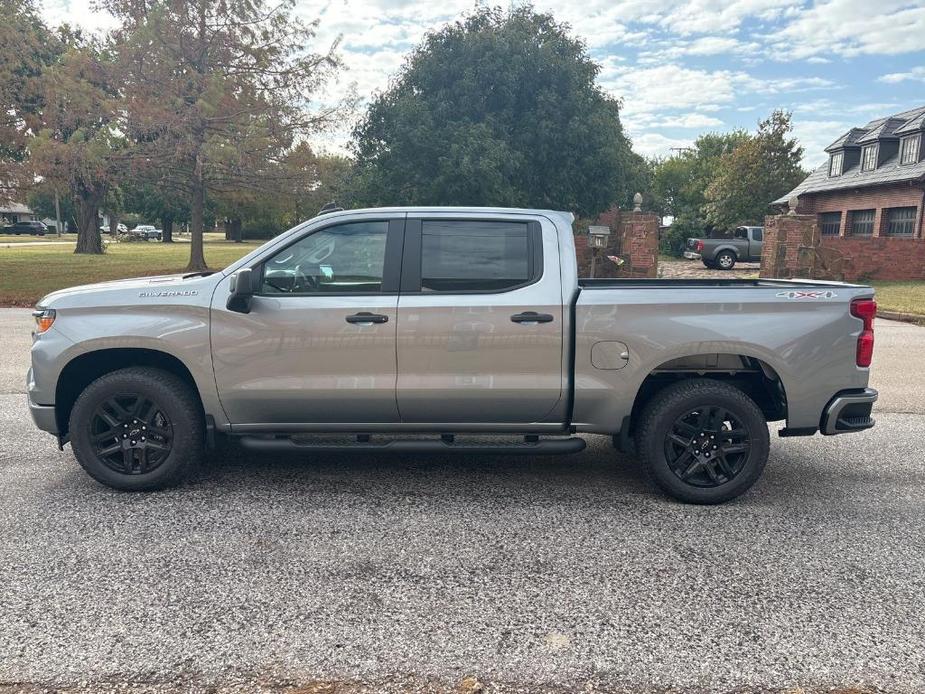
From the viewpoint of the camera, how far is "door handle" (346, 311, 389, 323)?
4426 mm

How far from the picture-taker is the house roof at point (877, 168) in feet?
92.1

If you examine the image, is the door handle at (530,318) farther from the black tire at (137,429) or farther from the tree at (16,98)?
the tree at (16,98)

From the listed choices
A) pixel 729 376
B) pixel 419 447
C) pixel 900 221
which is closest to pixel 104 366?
pixel 419 447

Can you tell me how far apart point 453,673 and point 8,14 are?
23.6m

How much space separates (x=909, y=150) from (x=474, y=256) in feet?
103

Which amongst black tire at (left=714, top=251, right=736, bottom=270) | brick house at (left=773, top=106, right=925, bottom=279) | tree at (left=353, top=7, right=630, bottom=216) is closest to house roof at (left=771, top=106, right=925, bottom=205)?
brick house at (left=773, top=106, right=925, bottom=279)

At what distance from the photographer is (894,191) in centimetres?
2873

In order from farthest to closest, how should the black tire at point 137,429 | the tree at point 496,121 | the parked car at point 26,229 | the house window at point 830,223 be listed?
1. the parked car at point 26,229
2. the house window at point 830,223
3. the tree at point 496,121
4. the black tire at point 137,429

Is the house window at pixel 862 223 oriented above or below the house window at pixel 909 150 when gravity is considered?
below

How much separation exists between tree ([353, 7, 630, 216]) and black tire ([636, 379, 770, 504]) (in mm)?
18046

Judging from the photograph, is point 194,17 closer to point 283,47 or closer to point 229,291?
point 283,47

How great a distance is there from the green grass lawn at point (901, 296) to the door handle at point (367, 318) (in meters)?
15.0

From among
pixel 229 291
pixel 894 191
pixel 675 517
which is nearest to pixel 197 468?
pixel 229 291

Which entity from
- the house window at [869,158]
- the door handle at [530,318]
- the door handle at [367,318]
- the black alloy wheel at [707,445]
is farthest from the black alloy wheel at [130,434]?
the house window at [869,158]
